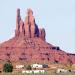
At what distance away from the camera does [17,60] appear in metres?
199

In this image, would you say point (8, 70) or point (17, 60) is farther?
point (17, 60)

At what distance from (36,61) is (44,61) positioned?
110 inches

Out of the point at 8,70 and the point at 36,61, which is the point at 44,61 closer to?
the point at 36,61

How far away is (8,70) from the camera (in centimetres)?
Result: 12088

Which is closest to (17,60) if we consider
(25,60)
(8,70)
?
(25,60)

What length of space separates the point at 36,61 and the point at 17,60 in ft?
20.1

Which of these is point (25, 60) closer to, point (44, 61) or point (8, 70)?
point (44, 61)

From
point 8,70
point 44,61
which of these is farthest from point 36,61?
point 8,70

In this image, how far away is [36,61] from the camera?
198 meters

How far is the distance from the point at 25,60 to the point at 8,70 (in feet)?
259

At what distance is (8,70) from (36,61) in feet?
254

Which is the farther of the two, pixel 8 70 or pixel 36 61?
pixel 36 61

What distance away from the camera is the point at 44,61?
654 ft

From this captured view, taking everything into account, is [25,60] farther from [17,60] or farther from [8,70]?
[8,70]
